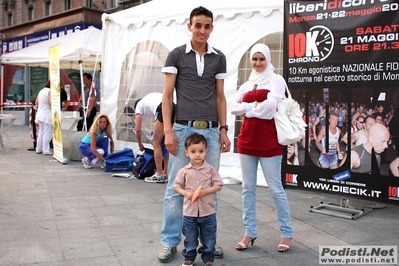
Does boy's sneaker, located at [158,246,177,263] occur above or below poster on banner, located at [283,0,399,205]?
below

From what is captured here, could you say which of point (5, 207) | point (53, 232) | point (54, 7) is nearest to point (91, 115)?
point (5, 207)

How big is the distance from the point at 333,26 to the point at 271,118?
1883 mm

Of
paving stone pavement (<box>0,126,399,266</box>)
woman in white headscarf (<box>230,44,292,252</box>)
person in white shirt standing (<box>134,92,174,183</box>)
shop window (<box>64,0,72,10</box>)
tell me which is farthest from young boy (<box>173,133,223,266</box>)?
shop window (<box>64,0,72,10</box>)

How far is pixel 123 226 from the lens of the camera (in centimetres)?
446

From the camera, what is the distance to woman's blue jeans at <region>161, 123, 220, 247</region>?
11.2ft

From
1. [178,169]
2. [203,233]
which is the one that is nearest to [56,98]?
[178,169]

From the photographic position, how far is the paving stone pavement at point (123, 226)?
11.9ft

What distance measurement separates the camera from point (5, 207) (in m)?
5.16

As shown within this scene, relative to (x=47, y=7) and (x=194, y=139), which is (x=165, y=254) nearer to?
(x=194, y=139)

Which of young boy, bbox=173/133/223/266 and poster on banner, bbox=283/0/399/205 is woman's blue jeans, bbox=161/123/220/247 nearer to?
young boy, bbox=173/133/223/266

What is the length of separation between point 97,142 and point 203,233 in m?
5.22

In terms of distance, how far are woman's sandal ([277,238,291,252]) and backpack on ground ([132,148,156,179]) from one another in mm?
3595

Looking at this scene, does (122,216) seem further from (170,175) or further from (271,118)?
(271,118)

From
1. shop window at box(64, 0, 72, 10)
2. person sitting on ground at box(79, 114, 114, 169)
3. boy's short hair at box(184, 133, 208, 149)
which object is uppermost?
shop window at box(64, 0, 72, 10)
